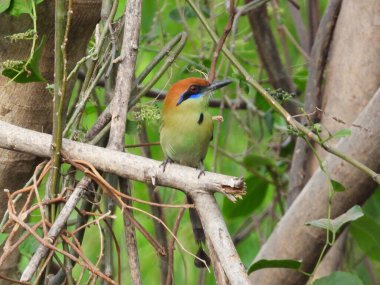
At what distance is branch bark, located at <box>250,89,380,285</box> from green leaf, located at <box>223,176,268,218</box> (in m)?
0.59

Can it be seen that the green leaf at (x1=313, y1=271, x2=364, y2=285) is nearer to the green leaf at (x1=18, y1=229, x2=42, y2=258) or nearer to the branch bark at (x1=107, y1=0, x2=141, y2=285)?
the branch bark at (x1=107, y1=0, x2=141, y2=285)

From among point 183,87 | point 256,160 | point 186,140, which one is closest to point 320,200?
point 186,140

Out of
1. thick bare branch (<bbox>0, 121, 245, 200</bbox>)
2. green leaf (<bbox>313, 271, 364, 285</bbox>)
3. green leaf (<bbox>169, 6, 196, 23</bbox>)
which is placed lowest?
green leaf (<bbox>313, 271, 364, 285</bbox>)

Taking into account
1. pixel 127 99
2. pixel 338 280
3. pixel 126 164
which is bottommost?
pixel 338 280

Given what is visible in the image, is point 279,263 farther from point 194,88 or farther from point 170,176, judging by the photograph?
point 194,88

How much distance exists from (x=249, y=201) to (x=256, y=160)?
0.19 m

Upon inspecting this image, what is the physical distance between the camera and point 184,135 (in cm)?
281

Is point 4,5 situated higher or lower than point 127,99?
higher

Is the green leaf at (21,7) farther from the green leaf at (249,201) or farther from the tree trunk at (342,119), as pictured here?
the green leaf at (249,201)

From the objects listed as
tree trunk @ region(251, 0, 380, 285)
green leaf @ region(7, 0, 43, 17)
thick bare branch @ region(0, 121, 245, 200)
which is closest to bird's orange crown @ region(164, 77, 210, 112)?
tree trunk @ region(251, 0, 380, 285)

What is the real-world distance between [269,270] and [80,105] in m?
1.22

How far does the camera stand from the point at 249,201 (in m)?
3.71

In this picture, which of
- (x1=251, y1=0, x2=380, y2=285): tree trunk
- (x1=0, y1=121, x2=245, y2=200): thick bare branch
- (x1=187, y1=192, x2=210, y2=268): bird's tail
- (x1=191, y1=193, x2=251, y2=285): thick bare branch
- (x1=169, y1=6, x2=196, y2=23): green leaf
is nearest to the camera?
(x1=191, y1=193, x2=251, y2=285): thick bare branch

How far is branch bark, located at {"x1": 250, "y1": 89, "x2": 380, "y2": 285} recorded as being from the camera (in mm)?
2768
